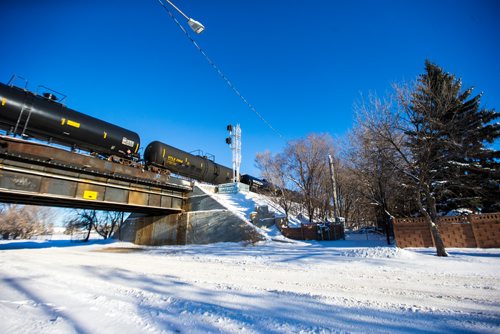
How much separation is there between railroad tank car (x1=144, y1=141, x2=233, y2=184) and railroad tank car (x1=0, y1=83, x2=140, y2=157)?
2038 millimetres

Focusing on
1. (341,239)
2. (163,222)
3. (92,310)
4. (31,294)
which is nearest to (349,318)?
(92,310)

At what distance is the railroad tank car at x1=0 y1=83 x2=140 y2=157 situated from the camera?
13555 millimetres

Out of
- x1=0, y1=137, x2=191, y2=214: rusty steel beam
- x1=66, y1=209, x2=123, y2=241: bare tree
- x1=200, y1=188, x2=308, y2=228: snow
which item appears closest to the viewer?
x1=0, y1=137, x2=191, y2=214: rusty steel beam

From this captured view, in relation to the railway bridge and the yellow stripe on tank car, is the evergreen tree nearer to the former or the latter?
the railway bridge

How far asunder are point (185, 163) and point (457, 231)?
2232 centimetres

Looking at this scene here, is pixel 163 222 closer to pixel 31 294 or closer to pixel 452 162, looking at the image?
pixel 31 294

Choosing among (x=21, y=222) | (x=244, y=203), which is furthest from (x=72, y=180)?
(x=21, y=222)

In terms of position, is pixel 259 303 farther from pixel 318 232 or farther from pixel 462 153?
pixel 318 232

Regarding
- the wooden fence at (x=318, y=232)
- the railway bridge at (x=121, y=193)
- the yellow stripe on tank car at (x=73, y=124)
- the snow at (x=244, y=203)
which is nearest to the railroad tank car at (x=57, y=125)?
the yellow stripe on tank car at (x=73, y=124)

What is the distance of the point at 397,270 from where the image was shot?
7250mm

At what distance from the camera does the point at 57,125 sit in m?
15.3

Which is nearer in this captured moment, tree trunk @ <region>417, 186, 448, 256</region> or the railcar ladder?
tree trunk @ <region>417, 186, 448, 256</region>

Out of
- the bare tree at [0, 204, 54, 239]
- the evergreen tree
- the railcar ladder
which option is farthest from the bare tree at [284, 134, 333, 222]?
the bare tree at [0, 204, 54, 239]

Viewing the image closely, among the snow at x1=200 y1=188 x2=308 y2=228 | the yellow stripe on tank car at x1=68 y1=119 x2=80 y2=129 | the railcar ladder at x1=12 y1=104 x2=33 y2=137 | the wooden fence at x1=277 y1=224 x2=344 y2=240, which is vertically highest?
the yellow stripe on tank car at x1=68 y1=119 x2=80 y2=129
